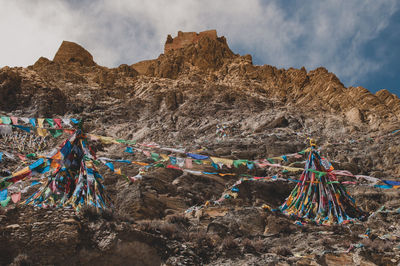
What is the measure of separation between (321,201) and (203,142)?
15.0 meters

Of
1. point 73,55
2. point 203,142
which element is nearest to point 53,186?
point 203,142

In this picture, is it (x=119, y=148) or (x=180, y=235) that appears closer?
(x=180, y=235)

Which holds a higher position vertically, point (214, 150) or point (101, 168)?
point (214, 150)

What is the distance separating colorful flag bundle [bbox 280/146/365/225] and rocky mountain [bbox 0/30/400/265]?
95 centimetres

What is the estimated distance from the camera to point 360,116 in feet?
99.2

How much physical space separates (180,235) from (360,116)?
29707 mm

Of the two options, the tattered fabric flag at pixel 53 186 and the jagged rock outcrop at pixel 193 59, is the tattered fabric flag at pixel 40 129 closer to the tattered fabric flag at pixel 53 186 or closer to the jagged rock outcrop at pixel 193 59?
the tattered fabric flag at pixel 53 186

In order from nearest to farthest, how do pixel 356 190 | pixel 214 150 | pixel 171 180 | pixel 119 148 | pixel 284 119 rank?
pixel 356 190 → pixel 171 180 → pixel 214 150 → pixel 119 148 → pixel 284 119

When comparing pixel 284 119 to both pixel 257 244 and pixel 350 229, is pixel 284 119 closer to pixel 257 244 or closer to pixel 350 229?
pixel 350 229

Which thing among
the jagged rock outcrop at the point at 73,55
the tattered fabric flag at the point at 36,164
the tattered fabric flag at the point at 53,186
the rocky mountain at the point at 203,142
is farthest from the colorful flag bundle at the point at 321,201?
the jagged rock outcrop at the point at 73,55

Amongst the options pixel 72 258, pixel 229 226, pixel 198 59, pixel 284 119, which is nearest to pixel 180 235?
pixel 72 258

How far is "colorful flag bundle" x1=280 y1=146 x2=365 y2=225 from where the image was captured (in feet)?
36.0

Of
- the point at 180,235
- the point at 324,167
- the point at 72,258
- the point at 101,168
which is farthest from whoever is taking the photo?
the point at 101,168

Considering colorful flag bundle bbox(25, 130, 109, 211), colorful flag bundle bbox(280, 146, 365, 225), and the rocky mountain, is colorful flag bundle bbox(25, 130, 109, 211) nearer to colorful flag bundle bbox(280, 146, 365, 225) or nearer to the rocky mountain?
the rocky mountain
